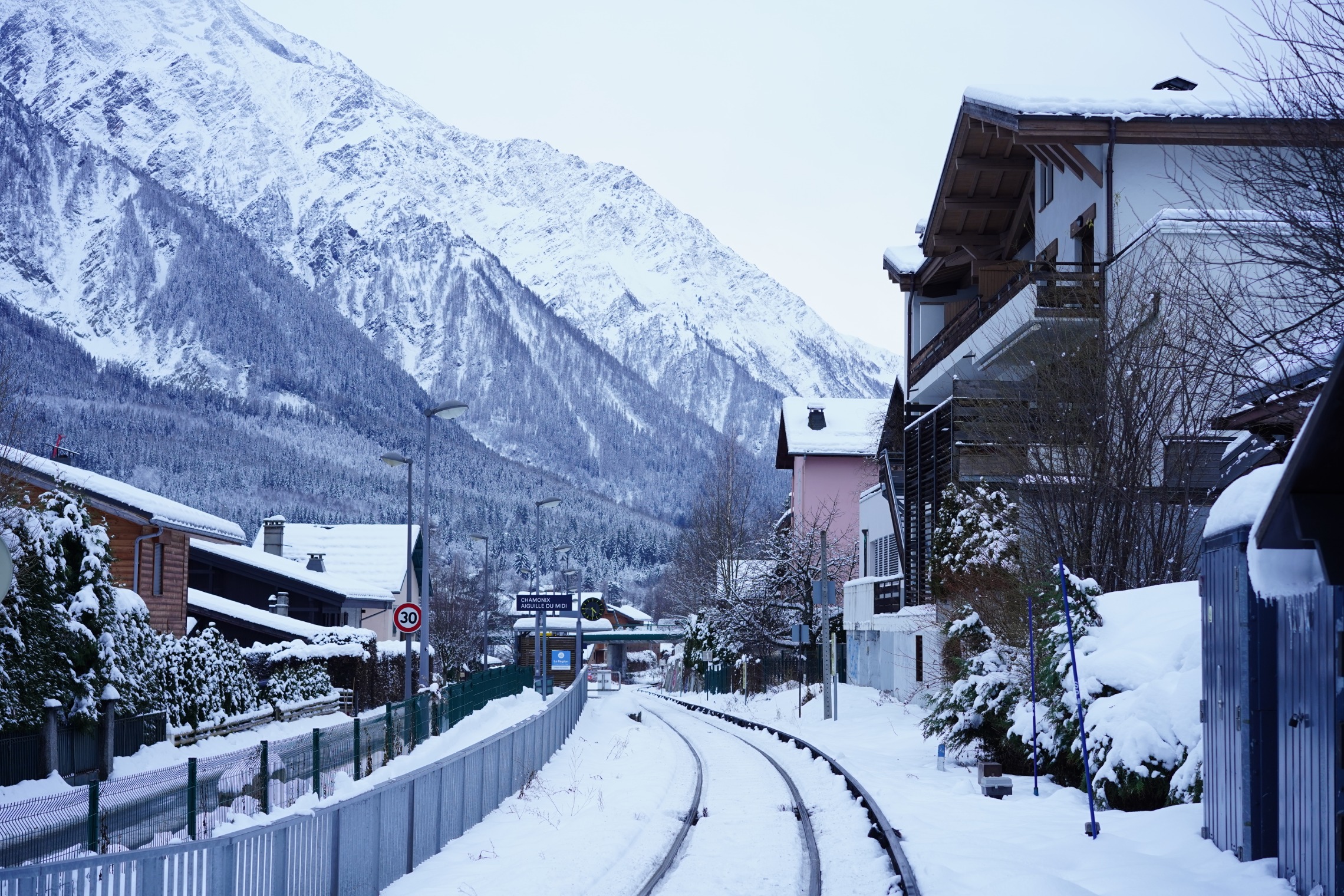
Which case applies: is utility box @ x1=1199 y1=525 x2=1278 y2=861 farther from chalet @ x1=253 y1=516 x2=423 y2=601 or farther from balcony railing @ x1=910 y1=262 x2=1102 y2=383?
chalet @ x1=253 y1=516 x2=423 y2=601

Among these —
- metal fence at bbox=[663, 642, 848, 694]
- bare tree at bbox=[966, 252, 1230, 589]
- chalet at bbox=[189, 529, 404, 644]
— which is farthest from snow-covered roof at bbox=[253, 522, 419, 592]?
bare tree at bbox=[966, 252, 1230, 589]

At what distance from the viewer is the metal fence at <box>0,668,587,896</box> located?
785cm

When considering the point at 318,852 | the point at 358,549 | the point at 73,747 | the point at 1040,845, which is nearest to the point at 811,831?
the point at 1040,845

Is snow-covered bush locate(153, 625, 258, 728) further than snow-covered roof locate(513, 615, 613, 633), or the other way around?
snow-covered roof locate(513, 615, 613, 633)

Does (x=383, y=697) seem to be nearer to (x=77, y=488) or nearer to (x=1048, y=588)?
(x=77, y=488)

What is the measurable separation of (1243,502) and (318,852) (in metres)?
7.92

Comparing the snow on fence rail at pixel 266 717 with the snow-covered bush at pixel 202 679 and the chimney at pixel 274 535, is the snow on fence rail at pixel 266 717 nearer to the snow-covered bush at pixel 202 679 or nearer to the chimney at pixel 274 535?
the snow-covered bush at pixel 202 679

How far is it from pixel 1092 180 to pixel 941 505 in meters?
8.04

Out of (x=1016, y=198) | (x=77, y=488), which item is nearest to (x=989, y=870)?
(x=77, y=488)

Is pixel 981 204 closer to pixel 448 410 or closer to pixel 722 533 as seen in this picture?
pixel 448 410

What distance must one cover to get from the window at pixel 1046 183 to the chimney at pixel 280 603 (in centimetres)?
3167

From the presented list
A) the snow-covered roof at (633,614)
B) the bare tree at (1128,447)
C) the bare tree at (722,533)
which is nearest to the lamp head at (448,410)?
the bare tree at (1128,447)

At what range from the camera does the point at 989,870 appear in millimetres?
12250

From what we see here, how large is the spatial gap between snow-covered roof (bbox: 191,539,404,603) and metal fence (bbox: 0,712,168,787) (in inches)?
803
